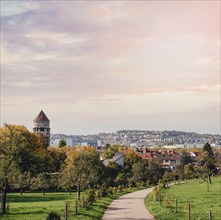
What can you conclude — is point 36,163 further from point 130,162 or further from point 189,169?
point 189,169

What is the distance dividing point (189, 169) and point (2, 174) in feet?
247

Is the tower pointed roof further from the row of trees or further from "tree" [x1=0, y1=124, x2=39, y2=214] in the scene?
"tree" [x1=0, y1=124, x2=39, y2=214]

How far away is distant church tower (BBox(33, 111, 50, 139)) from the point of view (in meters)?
139

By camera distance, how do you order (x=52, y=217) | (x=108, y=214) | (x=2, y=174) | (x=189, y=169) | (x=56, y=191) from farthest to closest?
(x=189, y=169) < (x=56, y=191) < (x=2, y=174) < (x=108, y=214) < (x=52, y=217)

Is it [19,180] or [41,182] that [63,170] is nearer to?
[41,182]

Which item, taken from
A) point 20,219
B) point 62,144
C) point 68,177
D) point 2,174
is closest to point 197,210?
point 20,219

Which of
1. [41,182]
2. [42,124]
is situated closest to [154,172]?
[41,182]

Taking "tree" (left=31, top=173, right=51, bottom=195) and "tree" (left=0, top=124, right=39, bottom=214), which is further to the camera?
"tree" (left=31, top=173, right=51, bottom=195)

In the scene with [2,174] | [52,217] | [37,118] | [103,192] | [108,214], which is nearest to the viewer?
[52,217]

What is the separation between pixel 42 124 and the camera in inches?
5492

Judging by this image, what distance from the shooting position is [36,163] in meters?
68.9

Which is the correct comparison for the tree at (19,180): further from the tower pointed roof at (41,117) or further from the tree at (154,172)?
the tower pointed roof at (41,117)

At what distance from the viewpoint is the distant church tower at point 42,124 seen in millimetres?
138750

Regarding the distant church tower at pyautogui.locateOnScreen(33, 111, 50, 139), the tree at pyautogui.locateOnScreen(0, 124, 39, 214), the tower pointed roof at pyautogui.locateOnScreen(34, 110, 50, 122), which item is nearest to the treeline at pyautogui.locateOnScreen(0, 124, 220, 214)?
the tree at pyautogui.locateOnScreen(0, 124, 39, 214)
